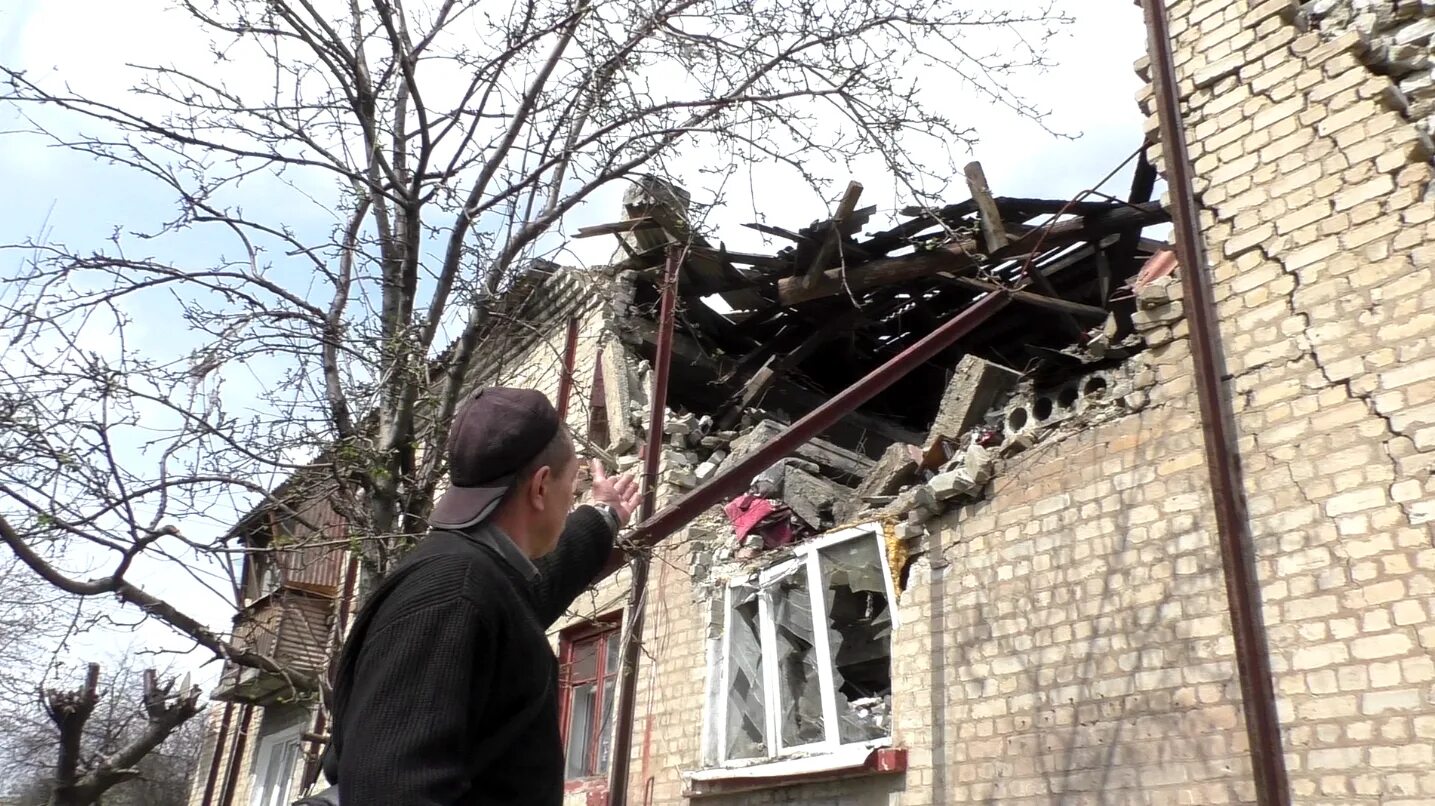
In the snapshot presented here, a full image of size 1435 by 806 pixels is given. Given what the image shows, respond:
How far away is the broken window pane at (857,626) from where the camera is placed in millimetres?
6344

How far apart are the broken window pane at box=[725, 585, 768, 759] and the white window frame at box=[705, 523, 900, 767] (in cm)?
3

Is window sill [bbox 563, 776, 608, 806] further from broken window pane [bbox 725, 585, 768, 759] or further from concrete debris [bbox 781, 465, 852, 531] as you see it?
concrete debris [bbox 781, 465, 852, 531]

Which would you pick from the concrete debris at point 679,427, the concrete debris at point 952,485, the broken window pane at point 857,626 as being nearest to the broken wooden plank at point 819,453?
the concrete debris at point 679,427

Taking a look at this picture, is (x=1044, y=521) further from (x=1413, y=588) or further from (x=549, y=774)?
(x=549, y=774)

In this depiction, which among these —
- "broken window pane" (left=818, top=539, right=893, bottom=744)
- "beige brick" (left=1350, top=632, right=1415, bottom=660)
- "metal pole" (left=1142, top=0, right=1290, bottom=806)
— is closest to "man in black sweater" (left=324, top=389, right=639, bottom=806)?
"metal pole" (left=1142, top=0, right=1290, bottom=806)

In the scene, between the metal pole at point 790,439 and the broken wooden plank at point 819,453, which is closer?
the metal pole at point 790,439

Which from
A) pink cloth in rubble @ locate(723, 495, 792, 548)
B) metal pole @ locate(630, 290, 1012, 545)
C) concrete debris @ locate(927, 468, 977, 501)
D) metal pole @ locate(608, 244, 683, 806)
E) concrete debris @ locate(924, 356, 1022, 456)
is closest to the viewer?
metal pole @ locate(630, 290, 1012, 545)

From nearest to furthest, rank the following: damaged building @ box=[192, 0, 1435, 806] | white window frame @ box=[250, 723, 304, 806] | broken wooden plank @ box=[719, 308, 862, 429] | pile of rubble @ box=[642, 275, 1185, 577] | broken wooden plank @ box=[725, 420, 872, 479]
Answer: damaged building @ box=[192, 0, 1435, 806] → pile of rubble @ box=[642, 275, 1185, 577] → broken wooden plank @ box=[725, 420, 872, 479] → broken wooden plank @ box=[719, 308, 862, 429] → white window frame @ box=[250, 723, 304, 806]

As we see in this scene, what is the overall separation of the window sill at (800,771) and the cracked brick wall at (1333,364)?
6.72 feet

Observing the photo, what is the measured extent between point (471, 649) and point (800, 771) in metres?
4.74

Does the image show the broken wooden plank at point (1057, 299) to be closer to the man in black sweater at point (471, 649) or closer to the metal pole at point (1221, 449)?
the metal pole at point (1221, 449)

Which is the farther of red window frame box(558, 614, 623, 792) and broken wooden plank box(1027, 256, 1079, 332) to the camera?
red window frame box(558, 614, 623, 792)

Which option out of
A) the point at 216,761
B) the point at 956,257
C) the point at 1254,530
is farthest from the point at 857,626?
the point at 216,761

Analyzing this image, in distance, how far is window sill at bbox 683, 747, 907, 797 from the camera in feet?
18.2
